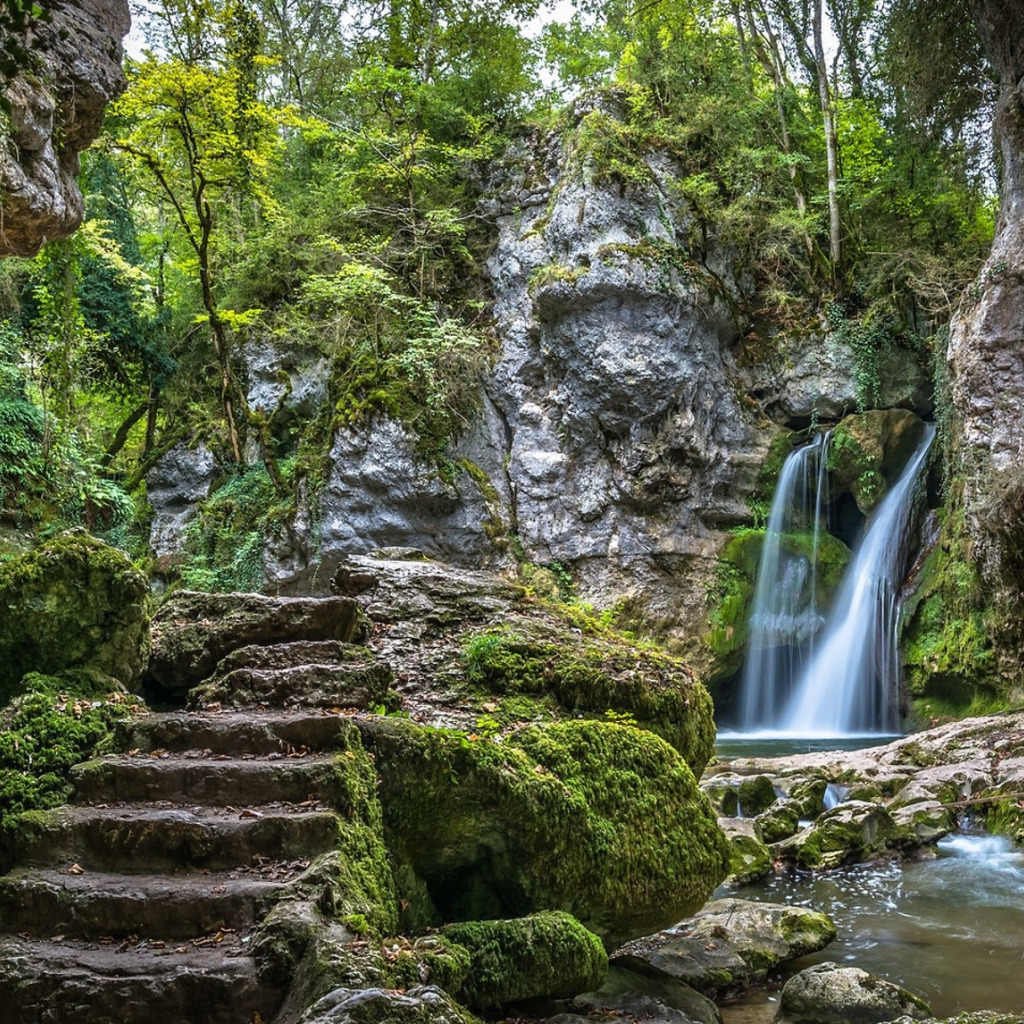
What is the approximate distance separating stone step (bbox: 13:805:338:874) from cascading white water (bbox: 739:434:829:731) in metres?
13.5

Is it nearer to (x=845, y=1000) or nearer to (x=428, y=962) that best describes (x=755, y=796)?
(x=845, y=1000)

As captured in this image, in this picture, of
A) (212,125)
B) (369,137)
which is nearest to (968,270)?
(369,137)

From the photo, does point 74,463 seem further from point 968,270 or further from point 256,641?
point 968,270

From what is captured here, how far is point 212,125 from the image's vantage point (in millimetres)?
12562

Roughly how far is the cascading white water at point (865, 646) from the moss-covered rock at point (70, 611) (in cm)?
1230

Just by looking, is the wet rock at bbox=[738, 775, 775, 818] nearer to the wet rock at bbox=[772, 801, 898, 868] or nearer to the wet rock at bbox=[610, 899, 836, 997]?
the wet rock at bbox=[772, 801, 898, 868]

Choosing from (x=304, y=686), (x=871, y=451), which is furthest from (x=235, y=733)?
(x=871, y=451)

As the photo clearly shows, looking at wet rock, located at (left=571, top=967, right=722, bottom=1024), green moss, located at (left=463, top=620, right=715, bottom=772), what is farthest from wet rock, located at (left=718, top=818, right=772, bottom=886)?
wet rock, located at (left=571, top=967, right=722, bottom=1024)

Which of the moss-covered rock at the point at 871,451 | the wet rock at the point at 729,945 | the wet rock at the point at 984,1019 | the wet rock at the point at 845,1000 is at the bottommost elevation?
the wet rock at the point at 729,945

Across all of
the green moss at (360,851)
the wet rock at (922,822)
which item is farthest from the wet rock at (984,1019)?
the wet rock at (922,822)

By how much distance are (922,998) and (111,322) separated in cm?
1740

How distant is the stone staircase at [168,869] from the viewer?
260cm

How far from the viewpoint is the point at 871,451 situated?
49.8 feet

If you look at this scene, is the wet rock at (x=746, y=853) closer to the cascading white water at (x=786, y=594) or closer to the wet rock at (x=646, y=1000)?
the wet rock at (x=646, y=1000)
